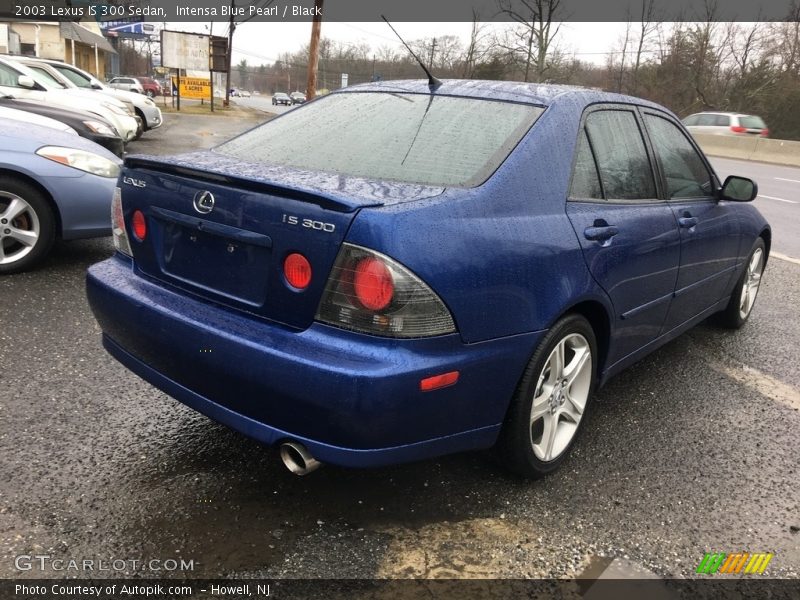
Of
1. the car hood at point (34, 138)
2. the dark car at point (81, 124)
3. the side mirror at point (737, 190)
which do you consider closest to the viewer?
the side mirror at point (737, 190)

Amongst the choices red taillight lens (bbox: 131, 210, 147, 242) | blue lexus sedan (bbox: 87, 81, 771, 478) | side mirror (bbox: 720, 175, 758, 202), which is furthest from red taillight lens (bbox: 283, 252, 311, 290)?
side mirror (bbox: 720, 175, 758, 202)

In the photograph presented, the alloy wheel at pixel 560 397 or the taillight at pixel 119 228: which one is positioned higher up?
the taillight at pixel 119 228

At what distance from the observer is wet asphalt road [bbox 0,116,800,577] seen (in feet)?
7.26

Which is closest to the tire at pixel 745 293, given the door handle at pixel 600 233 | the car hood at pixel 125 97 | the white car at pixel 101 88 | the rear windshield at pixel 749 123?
the door handle at pixel 600 233

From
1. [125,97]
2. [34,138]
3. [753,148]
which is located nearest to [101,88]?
[125,97]

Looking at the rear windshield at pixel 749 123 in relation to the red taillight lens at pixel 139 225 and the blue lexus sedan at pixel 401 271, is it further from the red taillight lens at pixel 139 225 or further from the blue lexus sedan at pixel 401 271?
the red taillight lens at pixel 139 225

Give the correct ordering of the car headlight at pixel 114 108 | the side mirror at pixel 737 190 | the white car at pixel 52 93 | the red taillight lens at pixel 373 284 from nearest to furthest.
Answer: the red taillight lens at pixel 373 284 < the side mirror at pixel 737 190 < the white car at pixel 52 93 < the car headlight at pixel 114 108

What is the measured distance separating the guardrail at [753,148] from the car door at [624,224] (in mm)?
22724

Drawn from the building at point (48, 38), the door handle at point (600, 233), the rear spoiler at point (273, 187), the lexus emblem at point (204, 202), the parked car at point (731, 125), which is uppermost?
the building at point (48, 38)

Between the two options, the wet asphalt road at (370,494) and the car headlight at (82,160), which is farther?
the car headlight at (82,160)

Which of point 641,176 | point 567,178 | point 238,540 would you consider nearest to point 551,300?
point 567,178

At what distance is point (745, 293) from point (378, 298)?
387 cm

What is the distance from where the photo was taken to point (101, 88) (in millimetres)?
15070

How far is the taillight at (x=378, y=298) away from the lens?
6.51 feet
